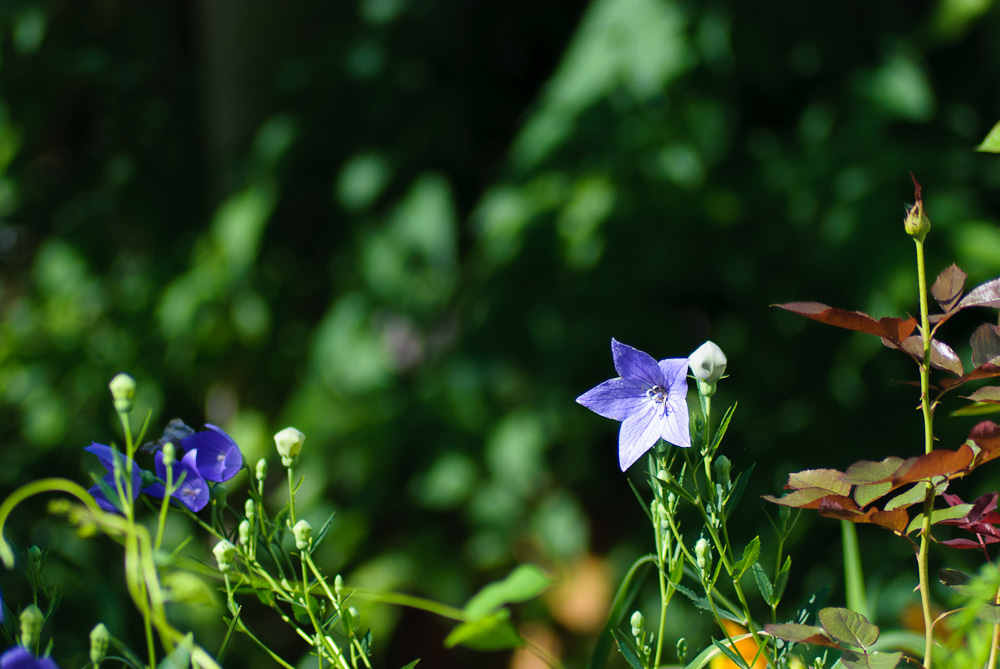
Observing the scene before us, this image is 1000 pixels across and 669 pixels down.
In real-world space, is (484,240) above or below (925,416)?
below

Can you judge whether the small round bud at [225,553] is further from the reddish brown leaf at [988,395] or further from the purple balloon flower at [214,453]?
the reddish brown leaf at [988,395]

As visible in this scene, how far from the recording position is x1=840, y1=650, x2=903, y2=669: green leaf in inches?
6.9

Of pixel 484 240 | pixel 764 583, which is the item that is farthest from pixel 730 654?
pixel 484 240

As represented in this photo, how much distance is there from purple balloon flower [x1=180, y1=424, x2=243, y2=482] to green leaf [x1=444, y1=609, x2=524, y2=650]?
0.26 feet

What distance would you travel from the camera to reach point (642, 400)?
233 millimetres

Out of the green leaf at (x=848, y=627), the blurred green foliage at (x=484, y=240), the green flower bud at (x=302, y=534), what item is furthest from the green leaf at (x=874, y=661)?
the blurred green foliage at (x=484, y=240)

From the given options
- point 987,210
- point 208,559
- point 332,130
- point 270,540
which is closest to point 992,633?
point 270,540

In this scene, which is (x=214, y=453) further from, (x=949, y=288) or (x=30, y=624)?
(x=949, y=288)

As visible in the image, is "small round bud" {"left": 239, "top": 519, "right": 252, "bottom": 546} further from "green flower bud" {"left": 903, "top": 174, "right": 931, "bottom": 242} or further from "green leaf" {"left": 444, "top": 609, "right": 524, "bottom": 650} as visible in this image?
"green flower bud" {"left": 903, "top": 174, "right": 931, "bottom": 242}

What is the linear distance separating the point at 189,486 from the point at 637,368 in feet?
0.45

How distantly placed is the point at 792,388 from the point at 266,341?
32.1 inches

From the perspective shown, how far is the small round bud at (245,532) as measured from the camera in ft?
0.67

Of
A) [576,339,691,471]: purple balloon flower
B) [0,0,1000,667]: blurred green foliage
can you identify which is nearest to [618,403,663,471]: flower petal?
[576,339,691,471]: purple balloon flower

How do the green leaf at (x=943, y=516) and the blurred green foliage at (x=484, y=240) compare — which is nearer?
the green leaf at (x=943, y=516)
